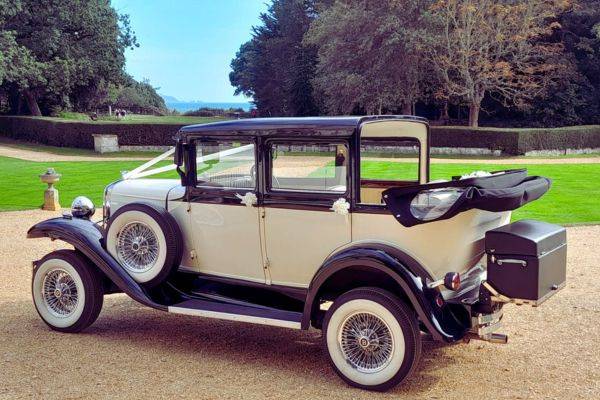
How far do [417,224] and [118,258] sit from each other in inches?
112

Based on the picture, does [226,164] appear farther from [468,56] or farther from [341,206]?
[468,56]

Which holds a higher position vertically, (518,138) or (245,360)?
(518,138)

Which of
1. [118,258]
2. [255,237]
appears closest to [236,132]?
[255,237]

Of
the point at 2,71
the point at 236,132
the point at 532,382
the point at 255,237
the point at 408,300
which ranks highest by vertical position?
the point at 2,71

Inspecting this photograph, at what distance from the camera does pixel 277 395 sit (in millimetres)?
4883

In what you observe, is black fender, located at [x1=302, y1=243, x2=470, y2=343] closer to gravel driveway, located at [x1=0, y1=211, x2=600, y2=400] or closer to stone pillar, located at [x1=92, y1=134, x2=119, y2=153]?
gravel driveway, located at [x1=0, y1=211, x2=600, y2=400]

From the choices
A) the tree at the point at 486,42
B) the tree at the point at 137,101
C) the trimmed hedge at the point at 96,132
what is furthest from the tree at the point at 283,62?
the tree at the point at 137,101

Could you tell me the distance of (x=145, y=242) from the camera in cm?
605

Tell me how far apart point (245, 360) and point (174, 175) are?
1385cm

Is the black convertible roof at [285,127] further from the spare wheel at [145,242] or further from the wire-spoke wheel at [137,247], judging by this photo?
the wire-spoke wheel at [137,247]

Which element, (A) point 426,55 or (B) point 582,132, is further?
(A) point 426,55

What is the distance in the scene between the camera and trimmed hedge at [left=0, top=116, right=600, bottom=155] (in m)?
27.0

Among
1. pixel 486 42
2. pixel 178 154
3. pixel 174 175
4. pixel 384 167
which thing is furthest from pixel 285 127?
pixel 486 42

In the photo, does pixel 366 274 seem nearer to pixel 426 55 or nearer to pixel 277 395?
pixel 277 395
